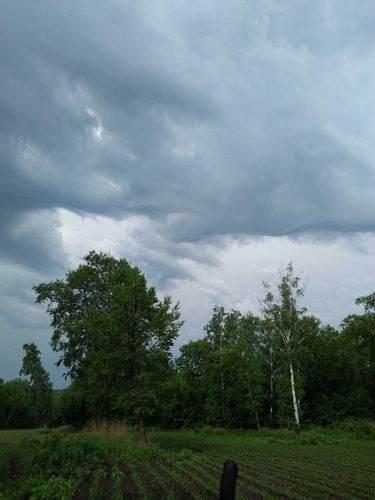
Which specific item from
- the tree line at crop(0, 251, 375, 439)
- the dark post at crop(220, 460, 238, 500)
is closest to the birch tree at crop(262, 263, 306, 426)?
the tree line at crop(0, 251, 375, 439)

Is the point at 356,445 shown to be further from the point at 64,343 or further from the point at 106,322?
the point at 64,343

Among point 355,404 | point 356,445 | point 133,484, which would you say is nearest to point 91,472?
point 133,484

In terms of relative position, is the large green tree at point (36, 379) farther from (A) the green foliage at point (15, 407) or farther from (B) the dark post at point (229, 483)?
(B) the dark post at point (229, 483)

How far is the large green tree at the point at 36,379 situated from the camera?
232 feet

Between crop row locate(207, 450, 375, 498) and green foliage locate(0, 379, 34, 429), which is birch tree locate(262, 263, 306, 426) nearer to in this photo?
crop row locate(207, 450, 375, 498)

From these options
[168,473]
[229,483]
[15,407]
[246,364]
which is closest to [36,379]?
[15,407]

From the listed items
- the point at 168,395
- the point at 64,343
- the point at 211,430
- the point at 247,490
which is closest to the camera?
the point at 247,490

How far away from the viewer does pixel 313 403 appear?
48.2m

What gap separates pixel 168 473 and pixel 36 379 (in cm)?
6173

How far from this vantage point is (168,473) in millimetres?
15617

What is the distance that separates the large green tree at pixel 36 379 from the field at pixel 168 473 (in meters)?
52.2

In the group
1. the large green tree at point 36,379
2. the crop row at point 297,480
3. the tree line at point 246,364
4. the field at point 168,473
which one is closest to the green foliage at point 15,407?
the large green tree at point 36,379

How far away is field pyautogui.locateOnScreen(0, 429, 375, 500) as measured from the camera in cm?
1216

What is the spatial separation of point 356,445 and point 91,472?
19.4 m
